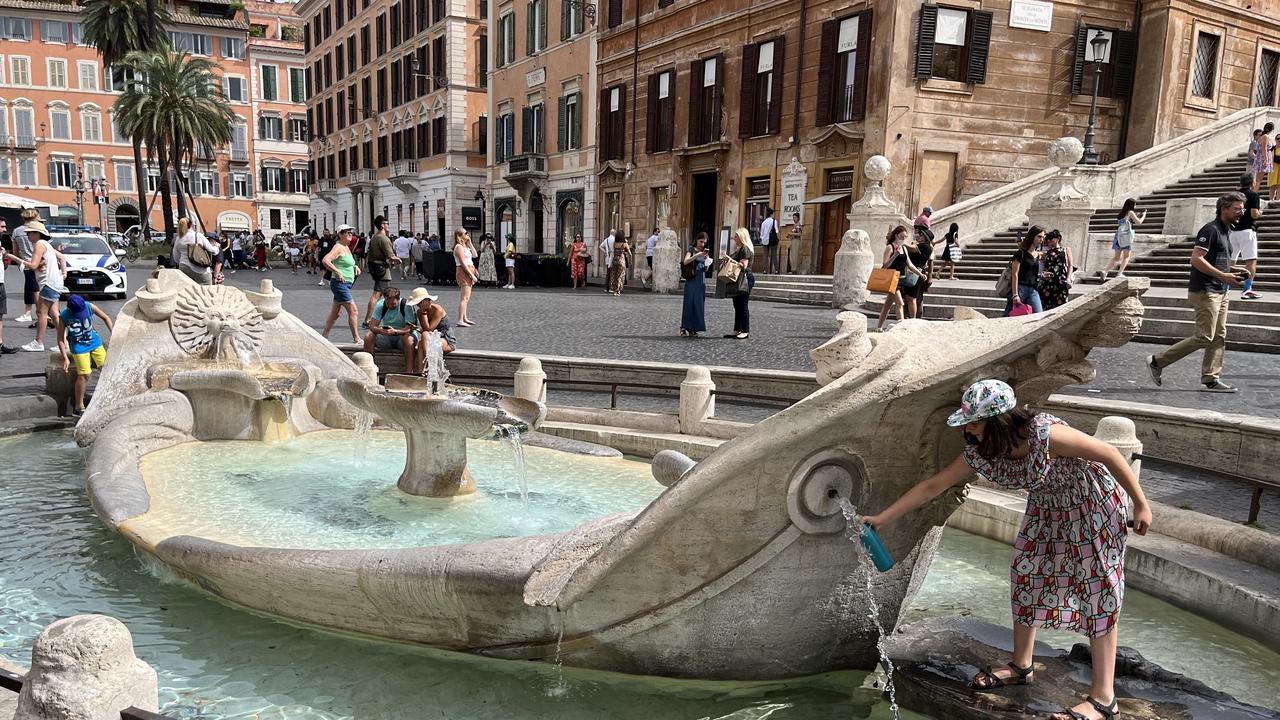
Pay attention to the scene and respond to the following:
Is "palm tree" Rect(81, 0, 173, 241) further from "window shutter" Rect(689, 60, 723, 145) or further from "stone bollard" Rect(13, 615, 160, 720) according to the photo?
"stone bollard" Rect(13, 615, 160, 720)

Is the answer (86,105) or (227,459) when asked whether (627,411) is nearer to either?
(227,459)

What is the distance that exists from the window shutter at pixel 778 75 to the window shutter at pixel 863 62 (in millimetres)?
2562

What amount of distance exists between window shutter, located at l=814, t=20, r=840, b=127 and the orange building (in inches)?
1789

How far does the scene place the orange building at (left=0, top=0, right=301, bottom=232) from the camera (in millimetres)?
56562

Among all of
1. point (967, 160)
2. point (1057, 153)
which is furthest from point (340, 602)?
point (967, 160)

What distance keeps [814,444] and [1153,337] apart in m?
Result: 10.9

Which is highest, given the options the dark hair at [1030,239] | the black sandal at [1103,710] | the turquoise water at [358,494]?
the dark hair at [1030,239]

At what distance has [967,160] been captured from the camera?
20734 mm

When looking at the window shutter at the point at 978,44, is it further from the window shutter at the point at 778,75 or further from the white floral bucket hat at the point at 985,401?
the white floral bucket hat at the point at 985,401

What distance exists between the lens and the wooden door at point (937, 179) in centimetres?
2052

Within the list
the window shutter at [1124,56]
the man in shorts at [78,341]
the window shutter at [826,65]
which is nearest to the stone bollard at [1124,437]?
the man in shorts at [78,341]

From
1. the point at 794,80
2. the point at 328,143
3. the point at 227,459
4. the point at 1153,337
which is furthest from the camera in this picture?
the point at 328,143

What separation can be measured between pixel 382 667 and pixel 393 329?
19.5 feet

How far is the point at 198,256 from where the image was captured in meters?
11.2
